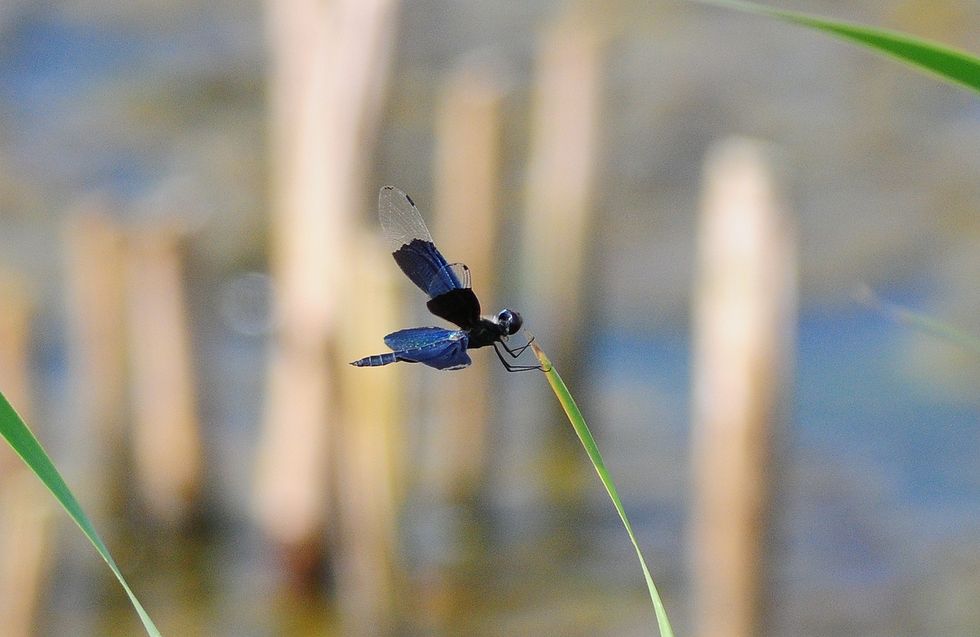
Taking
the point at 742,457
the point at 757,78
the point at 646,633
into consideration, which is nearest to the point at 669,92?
the point at 757,78

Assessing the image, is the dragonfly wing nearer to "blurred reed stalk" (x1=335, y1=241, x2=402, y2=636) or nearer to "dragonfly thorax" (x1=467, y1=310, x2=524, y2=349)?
"dragonfly thorax" (x1=467, y1=310, x2=524, y2=349)

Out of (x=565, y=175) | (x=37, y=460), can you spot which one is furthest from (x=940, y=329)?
(x=565, y=175)

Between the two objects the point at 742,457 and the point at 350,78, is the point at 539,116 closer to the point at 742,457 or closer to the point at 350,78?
the point at 350,78

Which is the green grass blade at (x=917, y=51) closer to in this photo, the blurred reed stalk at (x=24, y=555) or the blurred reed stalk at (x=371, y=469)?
the blurred reed stalk at (x=24, y=555)

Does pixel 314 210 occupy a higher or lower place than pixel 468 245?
higher

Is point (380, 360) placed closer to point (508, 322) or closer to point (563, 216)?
point (508, 322)

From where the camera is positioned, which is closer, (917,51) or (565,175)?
(917,51)
